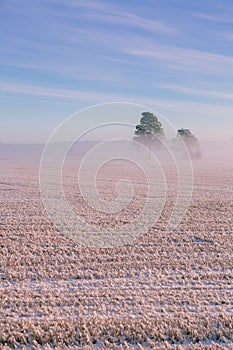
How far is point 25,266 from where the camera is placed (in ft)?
37.8

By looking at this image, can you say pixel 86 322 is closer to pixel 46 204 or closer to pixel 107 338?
pixel 107 338

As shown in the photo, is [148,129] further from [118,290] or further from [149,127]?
[118,290]

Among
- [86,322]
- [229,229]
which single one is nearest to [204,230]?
[229,229]

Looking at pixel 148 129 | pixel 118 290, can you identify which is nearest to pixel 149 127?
pixel 148 129

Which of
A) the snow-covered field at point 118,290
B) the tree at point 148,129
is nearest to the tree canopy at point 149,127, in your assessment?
the tree at point 148,129

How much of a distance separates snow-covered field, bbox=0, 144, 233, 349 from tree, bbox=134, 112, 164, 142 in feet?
231

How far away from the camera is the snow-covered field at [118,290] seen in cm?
743

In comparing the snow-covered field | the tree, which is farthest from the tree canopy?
the snow-covered field

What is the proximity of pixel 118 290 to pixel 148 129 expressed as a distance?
260ft

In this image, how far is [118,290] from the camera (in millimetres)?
9672

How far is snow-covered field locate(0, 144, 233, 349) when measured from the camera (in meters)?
7.43

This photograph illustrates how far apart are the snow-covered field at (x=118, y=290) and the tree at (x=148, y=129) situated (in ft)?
231

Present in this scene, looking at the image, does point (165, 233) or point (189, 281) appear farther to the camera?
point (165, 233)

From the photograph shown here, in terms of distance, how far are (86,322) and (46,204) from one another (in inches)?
696
